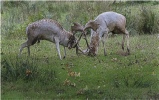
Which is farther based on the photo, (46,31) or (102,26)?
(102,26)

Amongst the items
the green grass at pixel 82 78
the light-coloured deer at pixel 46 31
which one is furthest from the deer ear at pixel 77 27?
the green grass at pixel 82 78

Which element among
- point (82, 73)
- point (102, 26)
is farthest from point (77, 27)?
point (82, 73)

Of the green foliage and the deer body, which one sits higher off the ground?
the deer body

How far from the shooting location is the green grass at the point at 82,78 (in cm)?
1045

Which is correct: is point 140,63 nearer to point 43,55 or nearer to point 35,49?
point 43,55

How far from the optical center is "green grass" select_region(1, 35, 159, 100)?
10.5 meters

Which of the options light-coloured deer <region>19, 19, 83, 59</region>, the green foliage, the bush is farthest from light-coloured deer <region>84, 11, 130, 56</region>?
the bush

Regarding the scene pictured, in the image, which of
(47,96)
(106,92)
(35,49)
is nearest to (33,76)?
(47,96)

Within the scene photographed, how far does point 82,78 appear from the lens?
37.6 feet

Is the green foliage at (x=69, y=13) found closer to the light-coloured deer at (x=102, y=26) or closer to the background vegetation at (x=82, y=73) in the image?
the background vegetation at (x=82, y=73)

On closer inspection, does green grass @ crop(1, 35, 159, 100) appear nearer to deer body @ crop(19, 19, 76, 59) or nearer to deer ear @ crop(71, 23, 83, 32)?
deer body @ crop(19, 19, 76, 59)

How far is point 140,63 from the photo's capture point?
503 inches

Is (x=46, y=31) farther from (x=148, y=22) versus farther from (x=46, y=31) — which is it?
(x=148, y=22)

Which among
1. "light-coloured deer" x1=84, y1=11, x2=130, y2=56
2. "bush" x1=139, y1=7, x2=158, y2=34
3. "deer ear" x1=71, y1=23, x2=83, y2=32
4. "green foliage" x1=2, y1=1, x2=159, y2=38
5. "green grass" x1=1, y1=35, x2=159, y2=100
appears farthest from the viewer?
"green foliage" x1=2, y1=1, x2=159, y2=38
